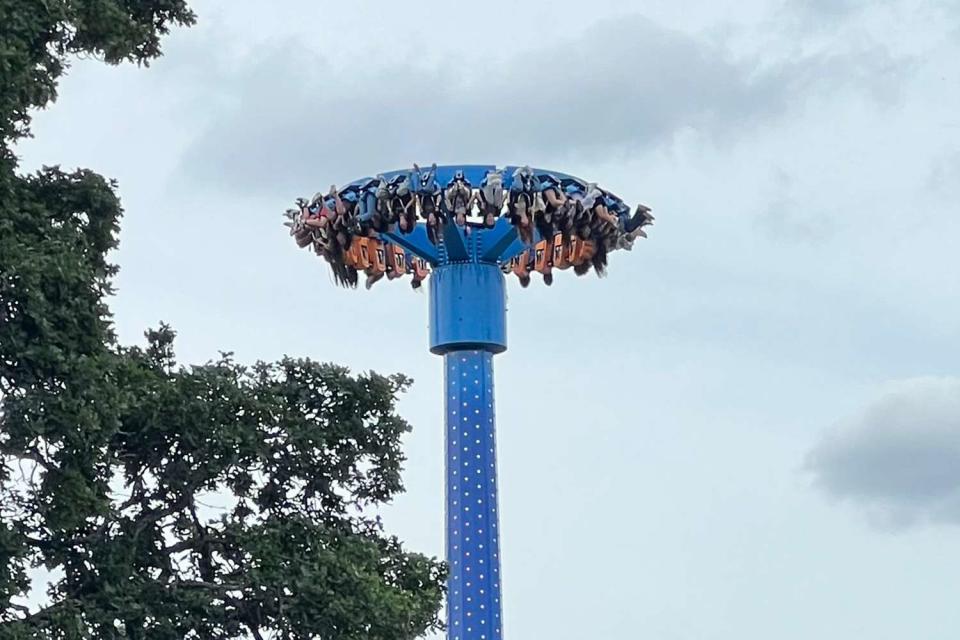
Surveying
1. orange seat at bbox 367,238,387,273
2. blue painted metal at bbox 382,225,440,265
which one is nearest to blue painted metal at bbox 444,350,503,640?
blue painted metal at bbox 382,225,440,265

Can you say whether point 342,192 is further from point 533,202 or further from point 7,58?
point 7,58

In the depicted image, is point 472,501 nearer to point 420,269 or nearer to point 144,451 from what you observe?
point 420,269

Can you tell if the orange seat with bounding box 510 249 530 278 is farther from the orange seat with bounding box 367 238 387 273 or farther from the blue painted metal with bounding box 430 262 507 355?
the orange seat with bounding box 367 238 387 273

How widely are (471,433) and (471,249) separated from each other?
342cm

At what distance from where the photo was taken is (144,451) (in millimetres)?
14336

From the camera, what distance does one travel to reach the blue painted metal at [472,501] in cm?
3184

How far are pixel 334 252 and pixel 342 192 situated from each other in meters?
1.58

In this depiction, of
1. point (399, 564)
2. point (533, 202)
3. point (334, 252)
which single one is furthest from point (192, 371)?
point (334, 252)

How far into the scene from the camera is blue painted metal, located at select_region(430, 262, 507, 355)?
32.8m

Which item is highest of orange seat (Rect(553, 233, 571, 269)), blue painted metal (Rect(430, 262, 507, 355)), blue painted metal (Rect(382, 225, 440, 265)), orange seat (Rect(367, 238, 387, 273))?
orange seat (Rect(367, 238, 387, 273))

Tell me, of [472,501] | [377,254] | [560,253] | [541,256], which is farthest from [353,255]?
[472,501]

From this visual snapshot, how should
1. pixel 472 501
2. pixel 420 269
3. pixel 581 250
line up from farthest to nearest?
pixel 420 269
pixel 581 250
pixel 472 501

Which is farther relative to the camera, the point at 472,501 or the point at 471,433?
the point at 471,433

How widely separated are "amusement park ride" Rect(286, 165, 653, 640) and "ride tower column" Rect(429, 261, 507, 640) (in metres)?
0.02
